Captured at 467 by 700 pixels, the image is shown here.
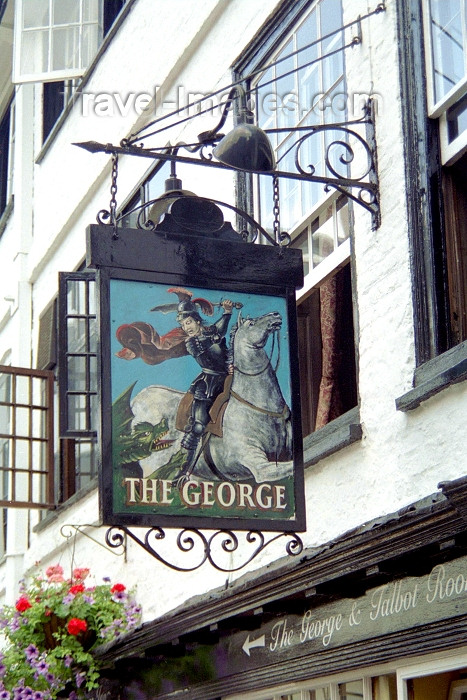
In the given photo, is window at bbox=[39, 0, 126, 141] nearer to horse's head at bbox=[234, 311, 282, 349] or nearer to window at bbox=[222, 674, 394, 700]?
horse's head at bbox=[234, 311, 282, 349]

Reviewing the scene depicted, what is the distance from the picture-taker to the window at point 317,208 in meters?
6.81

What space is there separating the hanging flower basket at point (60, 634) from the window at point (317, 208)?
8.56 ft

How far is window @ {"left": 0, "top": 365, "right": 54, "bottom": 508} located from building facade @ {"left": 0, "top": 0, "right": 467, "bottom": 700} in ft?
4.09

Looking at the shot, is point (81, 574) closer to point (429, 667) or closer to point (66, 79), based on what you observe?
point (429, 667)

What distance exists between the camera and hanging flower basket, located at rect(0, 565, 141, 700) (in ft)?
28.8

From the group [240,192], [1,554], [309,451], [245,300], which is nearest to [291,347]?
[245,300]

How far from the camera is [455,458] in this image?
5.29 metres

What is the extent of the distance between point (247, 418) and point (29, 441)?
5.83 meters

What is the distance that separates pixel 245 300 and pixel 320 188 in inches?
61.5

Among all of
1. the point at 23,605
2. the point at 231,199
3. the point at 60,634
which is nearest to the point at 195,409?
the point at 231,199

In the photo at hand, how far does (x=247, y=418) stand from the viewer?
5.62 m

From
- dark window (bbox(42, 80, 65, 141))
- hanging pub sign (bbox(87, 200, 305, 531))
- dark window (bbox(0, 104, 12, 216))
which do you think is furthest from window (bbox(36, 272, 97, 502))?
dark window (bbox(0, 104, 12, 216))

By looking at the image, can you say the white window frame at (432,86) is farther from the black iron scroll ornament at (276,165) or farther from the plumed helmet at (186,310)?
the plumed helmet at (186,310)

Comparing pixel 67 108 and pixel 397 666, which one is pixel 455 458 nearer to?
pixel 397 666
